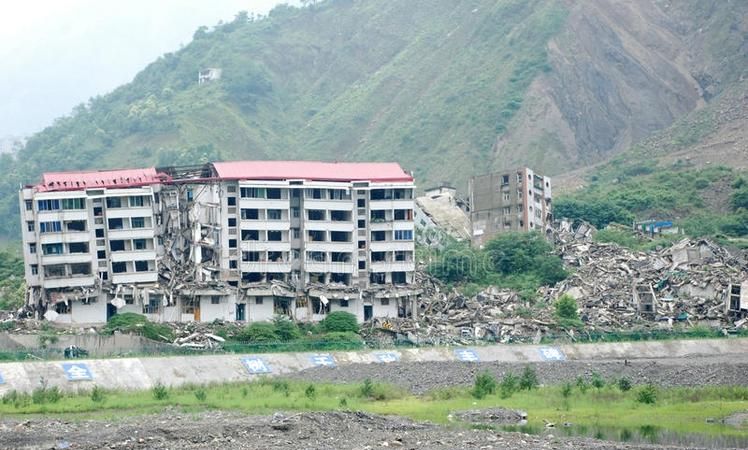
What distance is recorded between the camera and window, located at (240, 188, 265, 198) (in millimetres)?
82812

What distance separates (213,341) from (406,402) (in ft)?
55.5

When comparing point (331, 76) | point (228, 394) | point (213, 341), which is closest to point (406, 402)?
point (228, 394)

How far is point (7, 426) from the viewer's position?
5141 centimetres

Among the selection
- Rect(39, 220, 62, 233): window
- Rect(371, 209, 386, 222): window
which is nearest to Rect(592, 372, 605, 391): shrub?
Rect(371, 209, 386, 222): window

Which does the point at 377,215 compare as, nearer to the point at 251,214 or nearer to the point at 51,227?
the point at 251,214

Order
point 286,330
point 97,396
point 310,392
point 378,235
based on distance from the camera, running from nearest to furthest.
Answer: point 97,396 → point 310,392 → point 286,330 → point 378,235

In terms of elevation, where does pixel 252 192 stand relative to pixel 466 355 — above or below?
above

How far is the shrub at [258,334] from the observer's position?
245ft

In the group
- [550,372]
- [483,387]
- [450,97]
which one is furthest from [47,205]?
[450,97]

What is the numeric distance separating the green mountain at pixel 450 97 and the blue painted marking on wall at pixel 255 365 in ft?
199

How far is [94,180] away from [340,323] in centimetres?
1542

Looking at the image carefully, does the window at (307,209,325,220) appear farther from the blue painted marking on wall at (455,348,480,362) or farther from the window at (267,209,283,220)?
the blue painted marking on wall at (455,348,480,362)

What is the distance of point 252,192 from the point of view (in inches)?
3268

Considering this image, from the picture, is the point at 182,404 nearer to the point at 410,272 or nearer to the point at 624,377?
the point at 624,377
